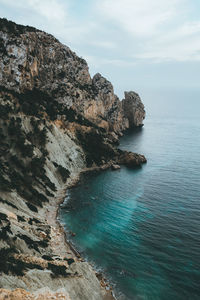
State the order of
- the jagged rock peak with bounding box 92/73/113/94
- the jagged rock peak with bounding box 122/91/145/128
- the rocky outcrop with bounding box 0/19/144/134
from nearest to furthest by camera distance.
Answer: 1. the rocky outcrop with bounding box 0/19/144/134
2. the jagged rock peak with bounding box 92/73/113/94
3. the jagged rock peak with bounding box 122/91/145/128

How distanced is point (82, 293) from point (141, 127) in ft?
491

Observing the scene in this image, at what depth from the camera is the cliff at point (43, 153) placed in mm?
27297

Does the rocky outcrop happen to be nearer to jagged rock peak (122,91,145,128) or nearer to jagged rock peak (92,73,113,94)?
jagged rock peak (92,73,113,94)

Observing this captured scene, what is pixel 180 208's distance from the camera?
53.0 meters

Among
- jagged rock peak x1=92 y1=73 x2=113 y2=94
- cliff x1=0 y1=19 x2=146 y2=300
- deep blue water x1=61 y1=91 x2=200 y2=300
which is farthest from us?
jagged rock peak x1=92 y1=73 x2=113 y2=94

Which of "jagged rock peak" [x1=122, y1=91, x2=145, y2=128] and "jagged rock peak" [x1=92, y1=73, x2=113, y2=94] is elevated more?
"jagged rock peak" [x1=92, y1=73, x2=113, y2=94]

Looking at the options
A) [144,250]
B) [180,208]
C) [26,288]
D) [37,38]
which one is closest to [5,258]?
[26,288]

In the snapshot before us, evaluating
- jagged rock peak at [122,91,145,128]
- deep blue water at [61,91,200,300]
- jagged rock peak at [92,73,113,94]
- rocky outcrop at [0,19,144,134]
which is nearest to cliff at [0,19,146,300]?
→ rocky outcrop at [0,19,144,134]

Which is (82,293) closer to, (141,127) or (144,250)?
(144,250)

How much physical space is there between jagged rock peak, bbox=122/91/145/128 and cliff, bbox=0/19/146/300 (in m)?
27.0

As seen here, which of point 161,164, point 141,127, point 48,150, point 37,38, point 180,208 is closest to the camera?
point 180,208

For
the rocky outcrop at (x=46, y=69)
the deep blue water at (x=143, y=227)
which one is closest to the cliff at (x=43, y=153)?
the rocky outcrop at (x=46, y=69)

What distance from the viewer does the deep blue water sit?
3319 cm

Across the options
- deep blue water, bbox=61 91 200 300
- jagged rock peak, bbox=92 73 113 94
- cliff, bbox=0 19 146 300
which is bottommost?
deep blue water, bbox=61 91 200 300
